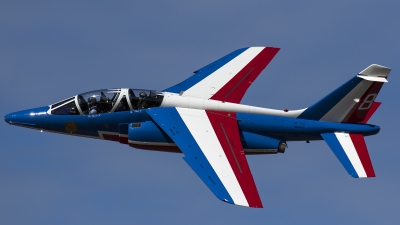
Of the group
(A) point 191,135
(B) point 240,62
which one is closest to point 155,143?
(A) point 191,135

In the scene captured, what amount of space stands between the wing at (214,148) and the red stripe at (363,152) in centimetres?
537

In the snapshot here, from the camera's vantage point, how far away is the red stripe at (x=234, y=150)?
50925 millimetres

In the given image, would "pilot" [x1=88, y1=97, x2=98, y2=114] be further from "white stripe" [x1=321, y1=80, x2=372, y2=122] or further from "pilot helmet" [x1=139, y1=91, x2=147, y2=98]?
"white stripe" [x1=321, y1=80, x2=372, y2=122]

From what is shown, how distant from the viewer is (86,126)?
56.8 meters

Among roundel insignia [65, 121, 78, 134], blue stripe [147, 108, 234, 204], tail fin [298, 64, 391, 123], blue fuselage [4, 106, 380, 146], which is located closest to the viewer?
blue stripe [147, 108, 234, 204]

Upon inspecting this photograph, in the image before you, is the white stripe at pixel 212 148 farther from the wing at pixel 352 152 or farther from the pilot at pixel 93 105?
the wing at pixel 352 152

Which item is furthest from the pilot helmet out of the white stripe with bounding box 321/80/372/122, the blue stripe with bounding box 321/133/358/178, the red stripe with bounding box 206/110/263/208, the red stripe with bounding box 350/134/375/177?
the red stripe with bounding box 350/134/375/177

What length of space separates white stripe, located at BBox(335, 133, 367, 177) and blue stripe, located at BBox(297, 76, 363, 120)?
131 cm

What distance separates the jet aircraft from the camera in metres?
53.9

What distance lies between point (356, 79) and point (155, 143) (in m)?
9.83

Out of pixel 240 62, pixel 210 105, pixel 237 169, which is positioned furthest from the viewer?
pixel 240 62

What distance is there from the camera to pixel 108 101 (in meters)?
56.6

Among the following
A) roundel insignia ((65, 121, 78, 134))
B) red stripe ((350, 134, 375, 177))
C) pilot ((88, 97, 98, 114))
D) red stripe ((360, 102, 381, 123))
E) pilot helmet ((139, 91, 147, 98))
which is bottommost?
red stripe ((350, 134, 375, 177))

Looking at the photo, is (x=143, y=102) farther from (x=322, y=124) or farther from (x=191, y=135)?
(x=322, y=124)
